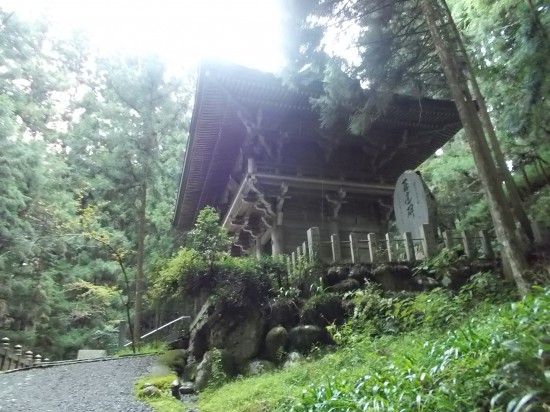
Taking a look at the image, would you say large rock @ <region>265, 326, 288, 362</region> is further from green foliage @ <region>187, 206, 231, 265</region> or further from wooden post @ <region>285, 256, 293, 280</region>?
green foliage @ <region>187, 206, 231, 265</region>

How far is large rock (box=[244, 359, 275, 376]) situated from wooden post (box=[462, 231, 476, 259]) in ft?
17.2

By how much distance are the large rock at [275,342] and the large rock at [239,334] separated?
0.80 feet

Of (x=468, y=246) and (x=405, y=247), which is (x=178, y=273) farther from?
(x=468, y=246)

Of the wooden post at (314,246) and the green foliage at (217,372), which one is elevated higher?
the wooden post at (314,246)

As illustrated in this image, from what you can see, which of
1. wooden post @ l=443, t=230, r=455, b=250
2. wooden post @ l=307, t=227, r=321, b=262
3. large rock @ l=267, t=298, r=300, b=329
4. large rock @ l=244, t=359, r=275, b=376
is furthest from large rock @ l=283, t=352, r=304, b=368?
wooden post @ l=443, t=230, r=455, b=250

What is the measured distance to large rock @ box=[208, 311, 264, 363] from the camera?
7543 millimetres

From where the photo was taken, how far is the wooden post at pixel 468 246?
9.13m

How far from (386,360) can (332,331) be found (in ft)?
8.53

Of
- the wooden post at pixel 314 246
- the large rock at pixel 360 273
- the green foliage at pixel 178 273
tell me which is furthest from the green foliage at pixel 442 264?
the green foliage at pixel 178 273

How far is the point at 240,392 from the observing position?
225 inches

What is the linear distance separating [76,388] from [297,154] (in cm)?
815

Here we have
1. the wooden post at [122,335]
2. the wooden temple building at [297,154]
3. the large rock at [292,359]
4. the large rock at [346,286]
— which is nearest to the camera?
the large rock at [292,359]

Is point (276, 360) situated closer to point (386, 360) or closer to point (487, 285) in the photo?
point (386, 360)

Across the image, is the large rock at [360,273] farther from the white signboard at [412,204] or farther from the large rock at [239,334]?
the white signboard at [412,204]
